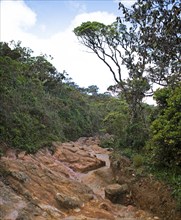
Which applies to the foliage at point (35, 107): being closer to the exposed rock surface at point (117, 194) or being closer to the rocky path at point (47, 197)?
the rocky path at point (47, 197)

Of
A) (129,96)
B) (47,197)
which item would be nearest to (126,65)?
(129,96)

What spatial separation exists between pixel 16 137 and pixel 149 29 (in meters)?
7.41

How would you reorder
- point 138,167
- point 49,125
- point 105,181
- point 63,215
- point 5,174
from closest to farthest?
point 63,215, point 5,174, point 138,167, point 105,181, point 49,125

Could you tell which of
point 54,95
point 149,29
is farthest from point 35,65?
point 149,29

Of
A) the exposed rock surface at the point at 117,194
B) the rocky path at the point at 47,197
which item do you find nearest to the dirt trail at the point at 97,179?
the rocky path at the point at 47,197

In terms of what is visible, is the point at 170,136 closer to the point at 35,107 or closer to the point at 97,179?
the point at 97,179

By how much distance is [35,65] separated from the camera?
83.7 ft

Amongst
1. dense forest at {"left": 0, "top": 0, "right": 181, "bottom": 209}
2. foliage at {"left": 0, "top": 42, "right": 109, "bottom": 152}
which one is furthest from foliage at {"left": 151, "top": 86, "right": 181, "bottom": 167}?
foliage at {"left": 0, "top": 42, "right": 109, "bottom": 152}

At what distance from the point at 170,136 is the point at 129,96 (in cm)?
969

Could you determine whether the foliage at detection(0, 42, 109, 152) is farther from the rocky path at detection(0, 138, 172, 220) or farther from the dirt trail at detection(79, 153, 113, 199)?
the dirt trail at detection(79, 153, 113, 199)

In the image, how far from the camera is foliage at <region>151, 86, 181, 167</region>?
8866 mm

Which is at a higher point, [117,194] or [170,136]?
[170,136]

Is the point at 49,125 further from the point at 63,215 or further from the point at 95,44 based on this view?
the point at 63,215

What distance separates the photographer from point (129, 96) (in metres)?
18.4
